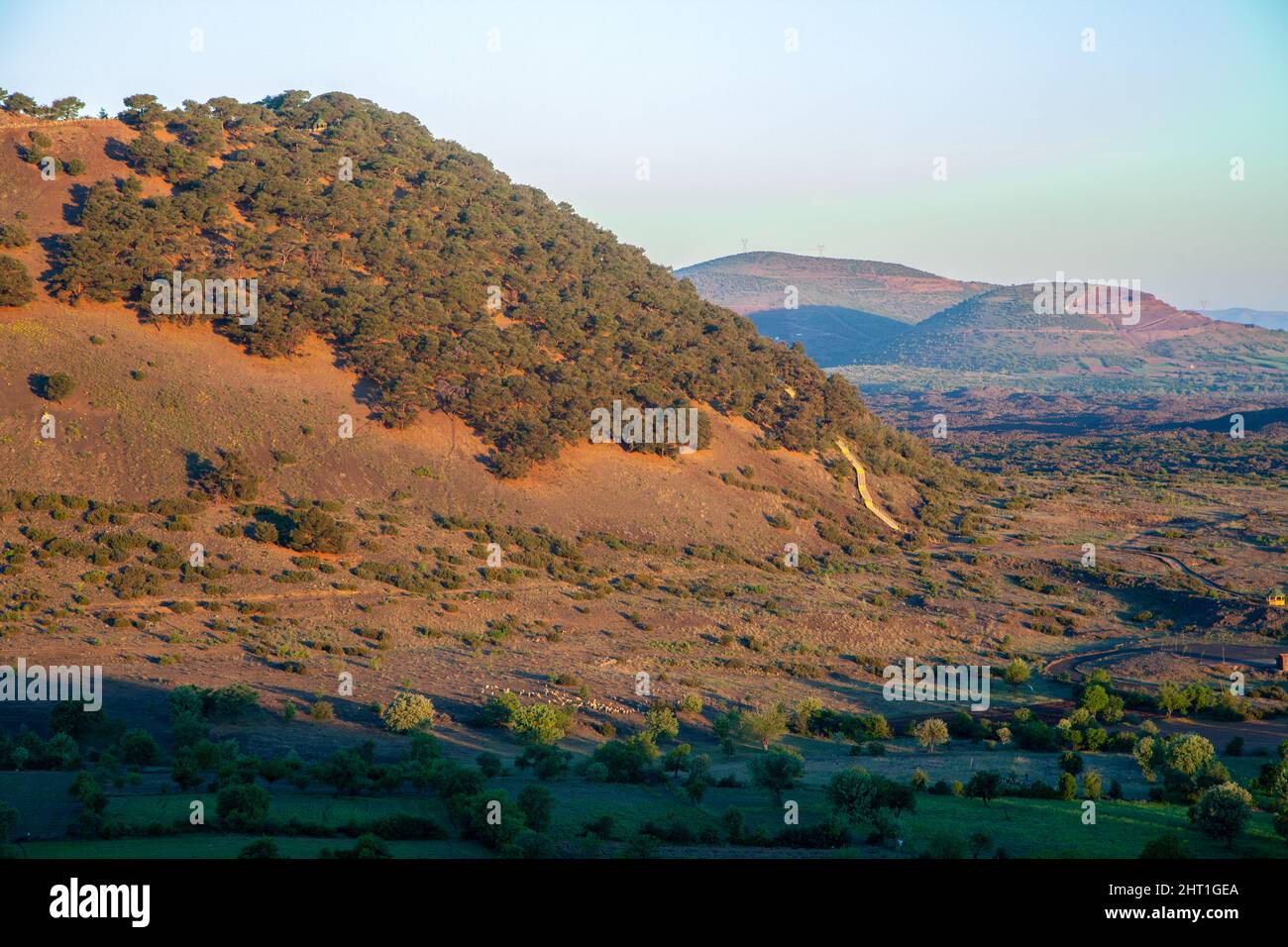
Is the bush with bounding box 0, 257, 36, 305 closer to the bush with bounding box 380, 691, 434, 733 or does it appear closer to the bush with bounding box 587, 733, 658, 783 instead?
the bush with bounding box 380, 691, 434, 733

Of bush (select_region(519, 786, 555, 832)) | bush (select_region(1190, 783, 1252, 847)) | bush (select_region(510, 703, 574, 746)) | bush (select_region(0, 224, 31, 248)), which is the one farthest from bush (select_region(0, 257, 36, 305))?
bush (select_region(1190, 783, 1252, 847))

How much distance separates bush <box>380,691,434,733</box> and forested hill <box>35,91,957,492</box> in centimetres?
2235

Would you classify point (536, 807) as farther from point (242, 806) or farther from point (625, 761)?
point (242, 806)

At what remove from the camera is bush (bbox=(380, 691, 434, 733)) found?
24938mm

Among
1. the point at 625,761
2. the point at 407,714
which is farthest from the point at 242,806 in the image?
the point at 407,714

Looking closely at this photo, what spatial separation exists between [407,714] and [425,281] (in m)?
34.7

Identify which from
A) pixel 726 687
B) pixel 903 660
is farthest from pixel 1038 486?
pixel 726 687

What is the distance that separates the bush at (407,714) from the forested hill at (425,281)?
22348mm

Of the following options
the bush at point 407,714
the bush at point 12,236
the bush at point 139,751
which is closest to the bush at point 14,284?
the bush at point 12,236

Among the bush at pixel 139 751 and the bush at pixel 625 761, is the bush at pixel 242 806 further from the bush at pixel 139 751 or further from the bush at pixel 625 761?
the bush at pixel 625 761

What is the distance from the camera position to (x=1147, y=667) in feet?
113
